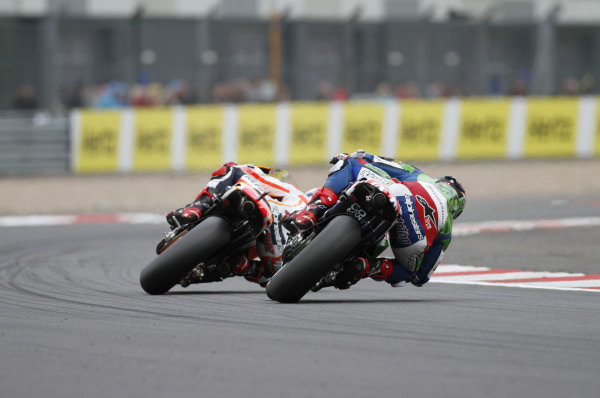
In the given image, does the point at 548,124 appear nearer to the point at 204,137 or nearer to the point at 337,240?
the point at 204,137

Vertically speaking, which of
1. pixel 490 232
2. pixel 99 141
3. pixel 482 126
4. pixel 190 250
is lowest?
pixel 490 232

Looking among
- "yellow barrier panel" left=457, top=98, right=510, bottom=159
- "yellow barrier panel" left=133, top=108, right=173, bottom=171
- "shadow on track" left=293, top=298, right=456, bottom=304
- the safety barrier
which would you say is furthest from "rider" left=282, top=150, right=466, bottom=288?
"yellow barrier panel" left=457, top=98, right=510, bottom=159

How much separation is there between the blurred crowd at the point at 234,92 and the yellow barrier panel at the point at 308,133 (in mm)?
1494

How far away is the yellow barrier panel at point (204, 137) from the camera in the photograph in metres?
20.4

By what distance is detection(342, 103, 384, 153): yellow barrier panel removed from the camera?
21172 millimetres

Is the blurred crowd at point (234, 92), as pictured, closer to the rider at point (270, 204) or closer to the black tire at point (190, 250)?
the rider at point (270, 204)

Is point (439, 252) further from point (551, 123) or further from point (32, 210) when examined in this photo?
point (551, 123)

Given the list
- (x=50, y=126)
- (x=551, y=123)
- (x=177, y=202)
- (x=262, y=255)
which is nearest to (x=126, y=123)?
(x=50, y=126)

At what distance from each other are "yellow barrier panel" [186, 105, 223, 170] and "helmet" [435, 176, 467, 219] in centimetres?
1273

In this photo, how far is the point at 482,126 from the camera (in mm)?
21828

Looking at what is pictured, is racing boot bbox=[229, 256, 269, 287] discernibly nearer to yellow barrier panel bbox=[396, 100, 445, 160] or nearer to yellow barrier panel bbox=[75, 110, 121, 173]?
yellow barrier panel bbox=[75, 110, 121, 173]

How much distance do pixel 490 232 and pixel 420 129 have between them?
901 cm

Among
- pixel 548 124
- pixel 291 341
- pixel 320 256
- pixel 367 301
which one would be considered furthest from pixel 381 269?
pixel 548 124

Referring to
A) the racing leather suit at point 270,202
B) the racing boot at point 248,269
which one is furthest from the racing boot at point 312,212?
the racing boot at point 248,269
